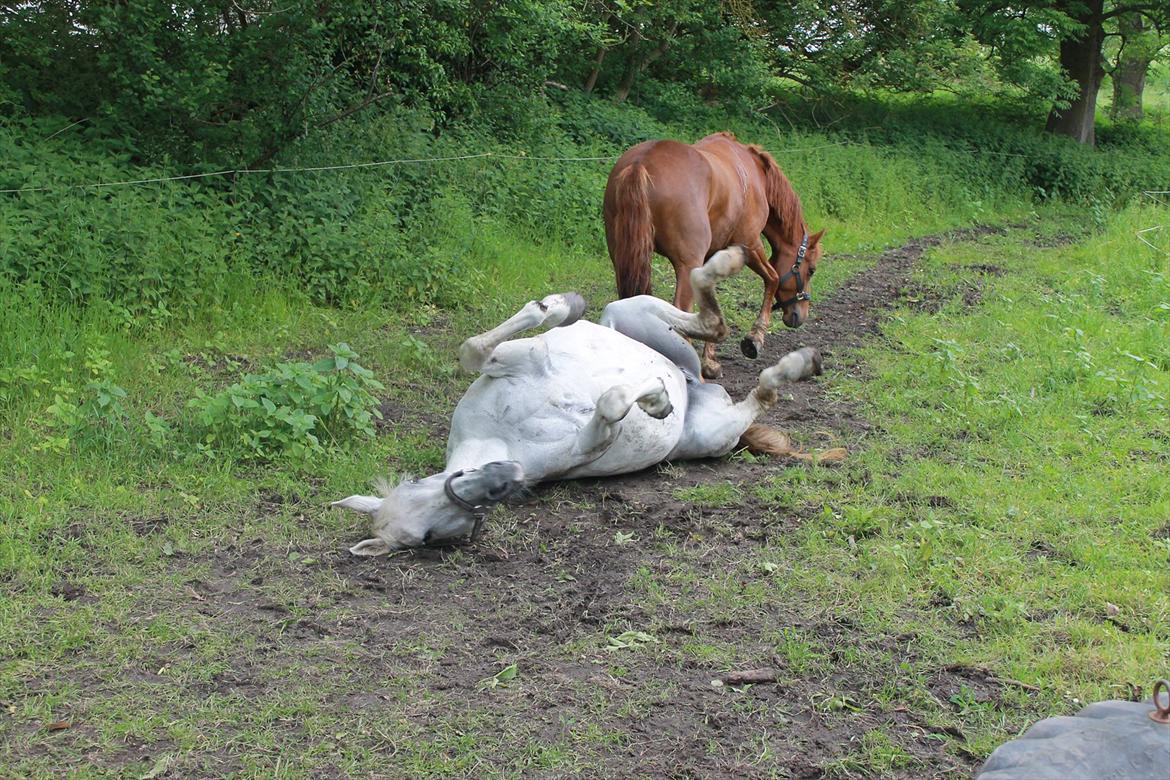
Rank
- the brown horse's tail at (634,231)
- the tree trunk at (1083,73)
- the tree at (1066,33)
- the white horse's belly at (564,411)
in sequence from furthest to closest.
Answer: the tree trunk at (1083,73) → the tree at (1066,33) → the brown horse's tail at (634,231) → the white horse's belly at (564,411)

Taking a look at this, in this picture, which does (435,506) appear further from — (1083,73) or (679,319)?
(1083,73)

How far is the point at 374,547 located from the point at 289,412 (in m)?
1.21

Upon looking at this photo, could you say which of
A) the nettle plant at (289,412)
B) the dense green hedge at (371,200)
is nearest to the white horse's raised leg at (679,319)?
the nettle plant at (289,412)

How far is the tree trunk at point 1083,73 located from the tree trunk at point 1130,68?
49 centimetres

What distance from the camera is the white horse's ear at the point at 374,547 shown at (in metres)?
4.15

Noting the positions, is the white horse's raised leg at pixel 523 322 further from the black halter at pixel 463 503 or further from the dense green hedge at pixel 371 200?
the dense green hedge at pixel 371 200

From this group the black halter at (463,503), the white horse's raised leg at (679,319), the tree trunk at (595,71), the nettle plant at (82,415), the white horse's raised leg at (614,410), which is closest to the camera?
the black halter at (463,503)

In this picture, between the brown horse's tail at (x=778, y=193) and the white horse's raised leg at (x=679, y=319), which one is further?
the brown horse's tail at (x=778, y=193)

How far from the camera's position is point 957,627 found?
366cm

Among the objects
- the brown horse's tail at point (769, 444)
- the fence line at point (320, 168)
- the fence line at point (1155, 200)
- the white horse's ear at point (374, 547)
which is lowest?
the fence line at point (1155, 200)

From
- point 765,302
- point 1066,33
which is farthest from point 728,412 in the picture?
point 1066,33

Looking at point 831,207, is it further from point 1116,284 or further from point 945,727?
point 945,727

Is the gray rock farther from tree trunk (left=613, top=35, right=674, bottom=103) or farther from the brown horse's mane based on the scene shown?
tree trunk (left=613, top=35, right=674, bottom=103)

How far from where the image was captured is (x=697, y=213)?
6.96 m
